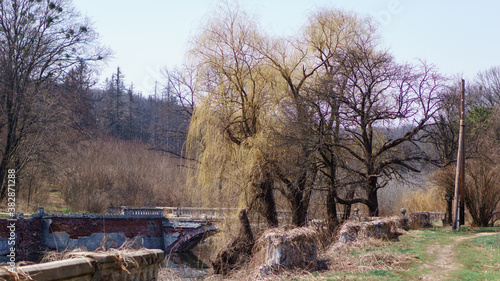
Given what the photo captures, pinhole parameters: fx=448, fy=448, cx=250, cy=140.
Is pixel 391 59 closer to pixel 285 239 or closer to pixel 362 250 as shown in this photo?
pixel 362 250

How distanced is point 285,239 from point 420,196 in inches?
885

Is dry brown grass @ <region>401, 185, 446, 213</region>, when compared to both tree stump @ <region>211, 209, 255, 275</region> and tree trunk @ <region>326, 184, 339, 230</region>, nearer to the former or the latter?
tree trunk @ <region>326, 184, 339, 230</region>

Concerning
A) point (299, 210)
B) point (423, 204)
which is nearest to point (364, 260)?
point (299, 210)

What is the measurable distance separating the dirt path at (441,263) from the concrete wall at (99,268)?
4.93m

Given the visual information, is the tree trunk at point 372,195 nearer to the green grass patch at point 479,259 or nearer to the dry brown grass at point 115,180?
the green grass patch at point 479,259

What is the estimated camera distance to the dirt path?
8102 mm

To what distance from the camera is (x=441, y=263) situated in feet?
30.9

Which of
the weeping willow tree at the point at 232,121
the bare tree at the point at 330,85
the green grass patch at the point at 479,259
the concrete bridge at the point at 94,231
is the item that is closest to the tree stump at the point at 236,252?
the weeping willow tree at the point at 232,121

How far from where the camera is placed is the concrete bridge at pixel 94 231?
25.7 metres

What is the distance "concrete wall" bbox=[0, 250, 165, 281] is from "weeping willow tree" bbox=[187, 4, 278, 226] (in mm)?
11252

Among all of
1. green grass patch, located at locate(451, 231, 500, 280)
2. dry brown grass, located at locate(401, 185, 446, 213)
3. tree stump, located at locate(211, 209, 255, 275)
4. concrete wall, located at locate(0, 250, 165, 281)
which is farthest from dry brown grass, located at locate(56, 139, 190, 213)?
concrete wall, located at locate(0, 250, 165, 281)

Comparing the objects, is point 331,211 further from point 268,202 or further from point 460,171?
point 460,171

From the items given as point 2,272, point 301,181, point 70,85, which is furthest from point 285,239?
point 70,85

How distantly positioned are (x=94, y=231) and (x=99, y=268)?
2531 cm
